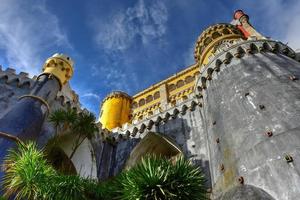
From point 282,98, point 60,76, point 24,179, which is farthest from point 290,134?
point 60,76

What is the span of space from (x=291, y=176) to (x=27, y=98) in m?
11.2

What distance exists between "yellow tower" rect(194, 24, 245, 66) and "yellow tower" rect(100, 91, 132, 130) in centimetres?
826

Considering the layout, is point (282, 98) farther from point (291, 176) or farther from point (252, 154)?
point (291, 176)

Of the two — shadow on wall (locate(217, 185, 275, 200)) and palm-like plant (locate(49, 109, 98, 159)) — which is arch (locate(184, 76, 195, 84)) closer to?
palm-like plant (locate(49, 109, 98, 159))

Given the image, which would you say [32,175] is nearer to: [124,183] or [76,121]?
[124,183]

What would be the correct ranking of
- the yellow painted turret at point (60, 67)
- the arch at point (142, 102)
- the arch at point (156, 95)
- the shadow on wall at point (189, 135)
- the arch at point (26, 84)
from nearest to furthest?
1. the shadow on wall at point (189, 135)
2. the arch at point (26, 84)
3. the yellow painted turret at point (60, 67)
4. the arch at point (156, 95)
5. the arch at point (142, 102)

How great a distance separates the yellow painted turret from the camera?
55.1 ft

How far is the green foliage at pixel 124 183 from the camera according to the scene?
7.23 metres

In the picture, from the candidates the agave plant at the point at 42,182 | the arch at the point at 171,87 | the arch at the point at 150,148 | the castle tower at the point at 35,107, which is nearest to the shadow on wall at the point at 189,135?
the arch at the point at 150,148

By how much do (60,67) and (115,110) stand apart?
8.74 meters

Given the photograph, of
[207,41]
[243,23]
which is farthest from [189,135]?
[243,23]

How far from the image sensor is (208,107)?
13.6 metres

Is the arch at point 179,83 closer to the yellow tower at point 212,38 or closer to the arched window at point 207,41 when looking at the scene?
the yellow tower at point 212,38

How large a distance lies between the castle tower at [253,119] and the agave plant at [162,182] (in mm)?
1705
